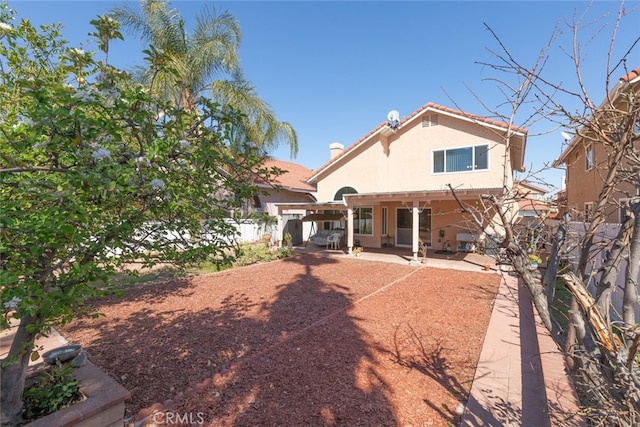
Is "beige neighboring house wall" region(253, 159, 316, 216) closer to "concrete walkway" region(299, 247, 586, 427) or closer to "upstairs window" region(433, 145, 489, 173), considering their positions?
"upstairs window" region(433, 145, 489, 173)

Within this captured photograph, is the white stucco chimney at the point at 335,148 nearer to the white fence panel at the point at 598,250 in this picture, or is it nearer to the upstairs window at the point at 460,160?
the upstairs window at the point at 460,160

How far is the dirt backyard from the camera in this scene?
11.9 feet

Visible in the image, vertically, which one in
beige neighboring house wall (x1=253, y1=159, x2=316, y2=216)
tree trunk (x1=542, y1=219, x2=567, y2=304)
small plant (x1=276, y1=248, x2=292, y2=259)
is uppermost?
beige neighboring house wall (x1=253, y1=159, x2=316, y2=216)

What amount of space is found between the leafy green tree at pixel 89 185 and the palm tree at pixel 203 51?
13138 mm

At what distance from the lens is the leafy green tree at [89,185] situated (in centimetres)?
206

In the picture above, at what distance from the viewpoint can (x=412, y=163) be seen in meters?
16.8

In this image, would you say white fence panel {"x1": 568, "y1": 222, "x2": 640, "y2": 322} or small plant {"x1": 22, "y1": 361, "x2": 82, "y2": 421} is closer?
white fence panel {"x1": 568, "y1": 222, "x2": 640, "y2": 322}

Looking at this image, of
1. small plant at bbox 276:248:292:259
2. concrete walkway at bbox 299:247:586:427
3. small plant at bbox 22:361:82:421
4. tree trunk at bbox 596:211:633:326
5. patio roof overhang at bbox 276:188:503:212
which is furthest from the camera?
small plant at bbox 276:248:292:259

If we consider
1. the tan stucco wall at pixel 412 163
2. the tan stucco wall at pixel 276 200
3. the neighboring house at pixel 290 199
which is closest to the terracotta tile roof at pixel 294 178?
the neighboring house at pixel 290 199

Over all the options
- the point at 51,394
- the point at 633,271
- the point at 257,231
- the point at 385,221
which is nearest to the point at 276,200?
the point at 257,231

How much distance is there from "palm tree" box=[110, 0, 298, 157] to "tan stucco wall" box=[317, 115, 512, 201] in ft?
21.0

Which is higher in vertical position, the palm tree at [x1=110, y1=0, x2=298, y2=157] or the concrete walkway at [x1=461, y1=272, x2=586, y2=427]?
the palm tree at [x1=110, y1=0, x2=298, y2=157]

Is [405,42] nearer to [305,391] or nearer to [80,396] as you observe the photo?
[305,391]

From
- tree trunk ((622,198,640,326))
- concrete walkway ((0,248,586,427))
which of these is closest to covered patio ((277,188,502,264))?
concrete walkway ((0,248,586,427))
